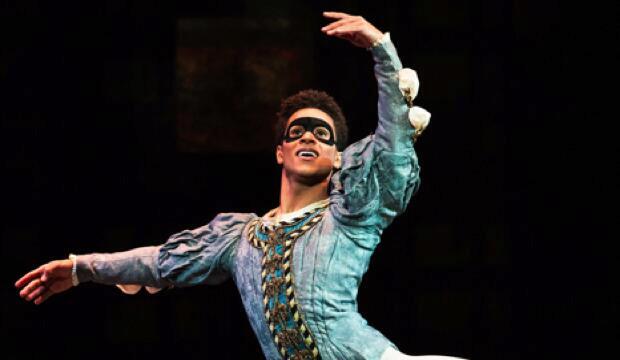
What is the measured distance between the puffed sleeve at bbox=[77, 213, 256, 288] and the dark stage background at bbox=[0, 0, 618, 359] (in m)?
0.63

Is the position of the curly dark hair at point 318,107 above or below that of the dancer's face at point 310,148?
above

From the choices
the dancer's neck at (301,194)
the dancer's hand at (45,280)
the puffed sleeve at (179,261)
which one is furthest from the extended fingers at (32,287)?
the dancer's neck at (301,194)

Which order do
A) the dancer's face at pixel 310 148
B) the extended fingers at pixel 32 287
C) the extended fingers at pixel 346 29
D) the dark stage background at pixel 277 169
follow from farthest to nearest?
the dark stage background at pixel 277 169
the extended fingers at pixel 32 287
the dancer's face at pixel 310 148
the extended fingers at pixel 346 29

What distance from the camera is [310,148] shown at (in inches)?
101

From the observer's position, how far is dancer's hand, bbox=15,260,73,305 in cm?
269

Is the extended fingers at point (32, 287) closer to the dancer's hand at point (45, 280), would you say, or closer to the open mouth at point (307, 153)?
the dancer's hand at point (45, 280)

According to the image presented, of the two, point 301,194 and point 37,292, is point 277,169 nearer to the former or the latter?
point 301,194

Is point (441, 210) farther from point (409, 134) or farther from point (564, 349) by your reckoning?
point (409, 134)

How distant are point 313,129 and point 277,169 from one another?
799 millimetres

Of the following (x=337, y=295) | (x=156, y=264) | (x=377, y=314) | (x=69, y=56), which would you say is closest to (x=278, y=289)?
(x=337, y=295)

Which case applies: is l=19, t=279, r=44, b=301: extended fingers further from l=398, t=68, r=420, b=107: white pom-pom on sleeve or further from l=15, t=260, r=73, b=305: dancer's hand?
l=398, t=68, r=420, b=107: white pom-pom on sleeve

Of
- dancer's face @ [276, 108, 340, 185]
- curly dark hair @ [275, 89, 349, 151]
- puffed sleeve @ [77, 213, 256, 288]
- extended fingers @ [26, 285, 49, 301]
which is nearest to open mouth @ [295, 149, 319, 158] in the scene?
dancer's face @ [276, 108, 340, 185]

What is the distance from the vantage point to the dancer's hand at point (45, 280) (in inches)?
106

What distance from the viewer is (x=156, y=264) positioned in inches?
105
